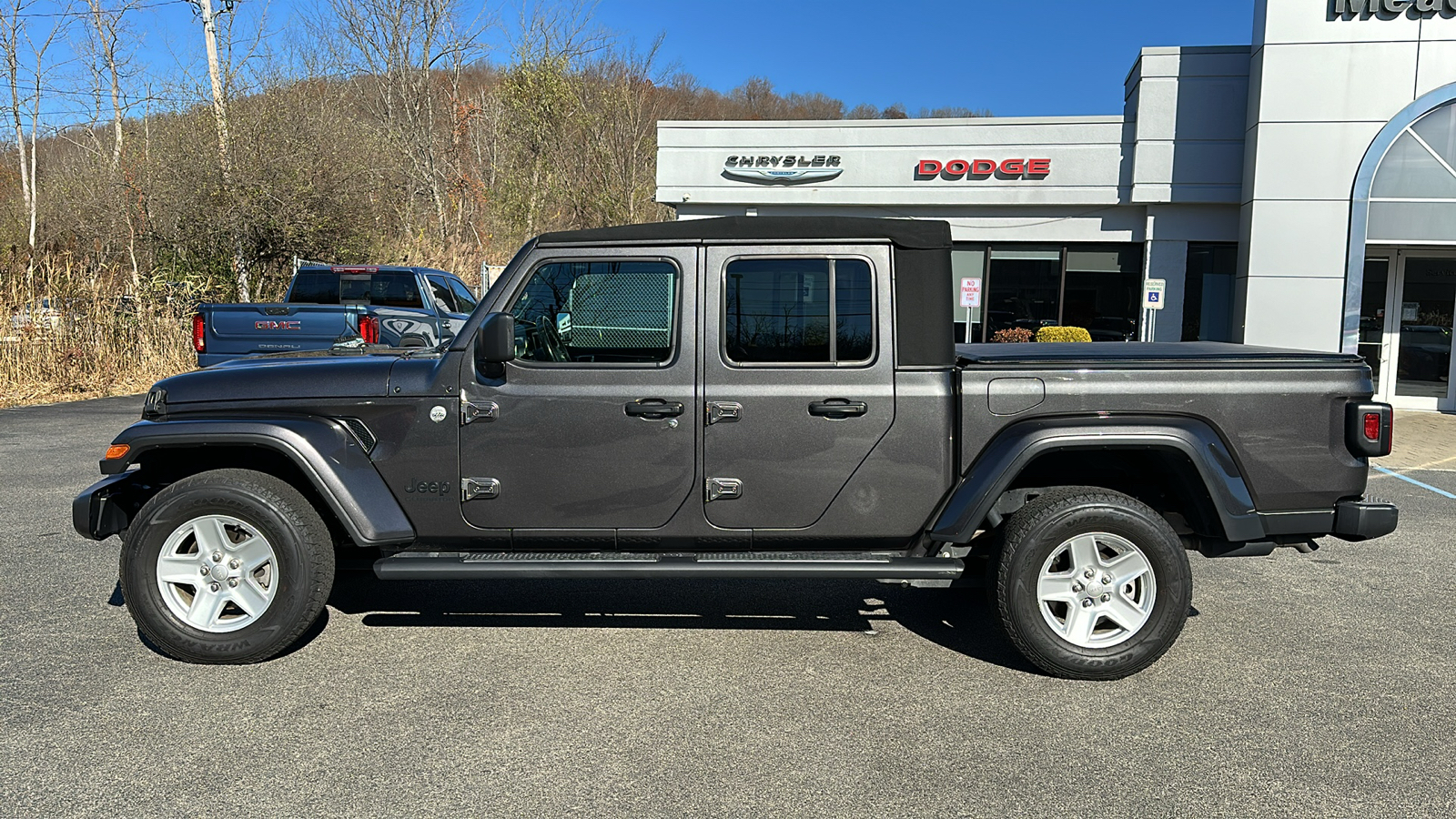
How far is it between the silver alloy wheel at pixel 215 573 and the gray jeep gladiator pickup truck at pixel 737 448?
0.04ft

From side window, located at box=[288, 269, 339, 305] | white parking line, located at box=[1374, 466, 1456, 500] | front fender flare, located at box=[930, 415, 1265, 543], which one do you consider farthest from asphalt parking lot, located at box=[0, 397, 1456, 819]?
side window, located at box=[288, 269, 339, 305]

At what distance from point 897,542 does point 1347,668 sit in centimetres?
204

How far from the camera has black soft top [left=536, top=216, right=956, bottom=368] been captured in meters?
4.43

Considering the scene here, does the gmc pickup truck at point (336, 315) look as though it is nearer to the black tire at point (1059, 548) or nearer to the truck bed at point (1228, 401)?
the truck bed at point (1228, 401)

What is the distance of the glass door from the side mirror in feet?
53.9

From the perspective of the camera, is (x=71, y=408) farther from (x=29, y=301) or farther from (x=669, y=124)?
(x=669, y=124)

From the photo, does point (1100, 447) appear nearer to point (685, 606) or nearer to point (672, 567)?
point (672, 567)

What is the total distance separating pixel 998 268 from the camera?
20406mm

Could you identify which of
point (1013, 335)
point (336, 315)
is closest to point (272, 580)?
point (336, 315)

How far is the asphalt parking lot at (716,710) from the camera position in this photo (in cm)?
331

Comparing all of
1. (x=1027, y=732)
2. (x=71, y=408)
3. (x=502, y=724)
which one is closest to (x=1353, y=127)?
(x=1027, y=732)

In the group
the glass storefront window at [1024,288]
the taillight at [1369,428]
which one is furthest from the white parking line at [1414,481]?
the glass storefront window at [1024,288]

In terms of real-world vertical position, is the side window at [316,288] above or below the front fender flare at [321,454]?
above

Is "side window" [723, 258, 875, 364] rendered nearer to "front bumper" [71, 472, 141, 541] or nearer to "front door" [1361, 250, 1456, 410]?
"front bumper" [71, 472, 141, 541]
